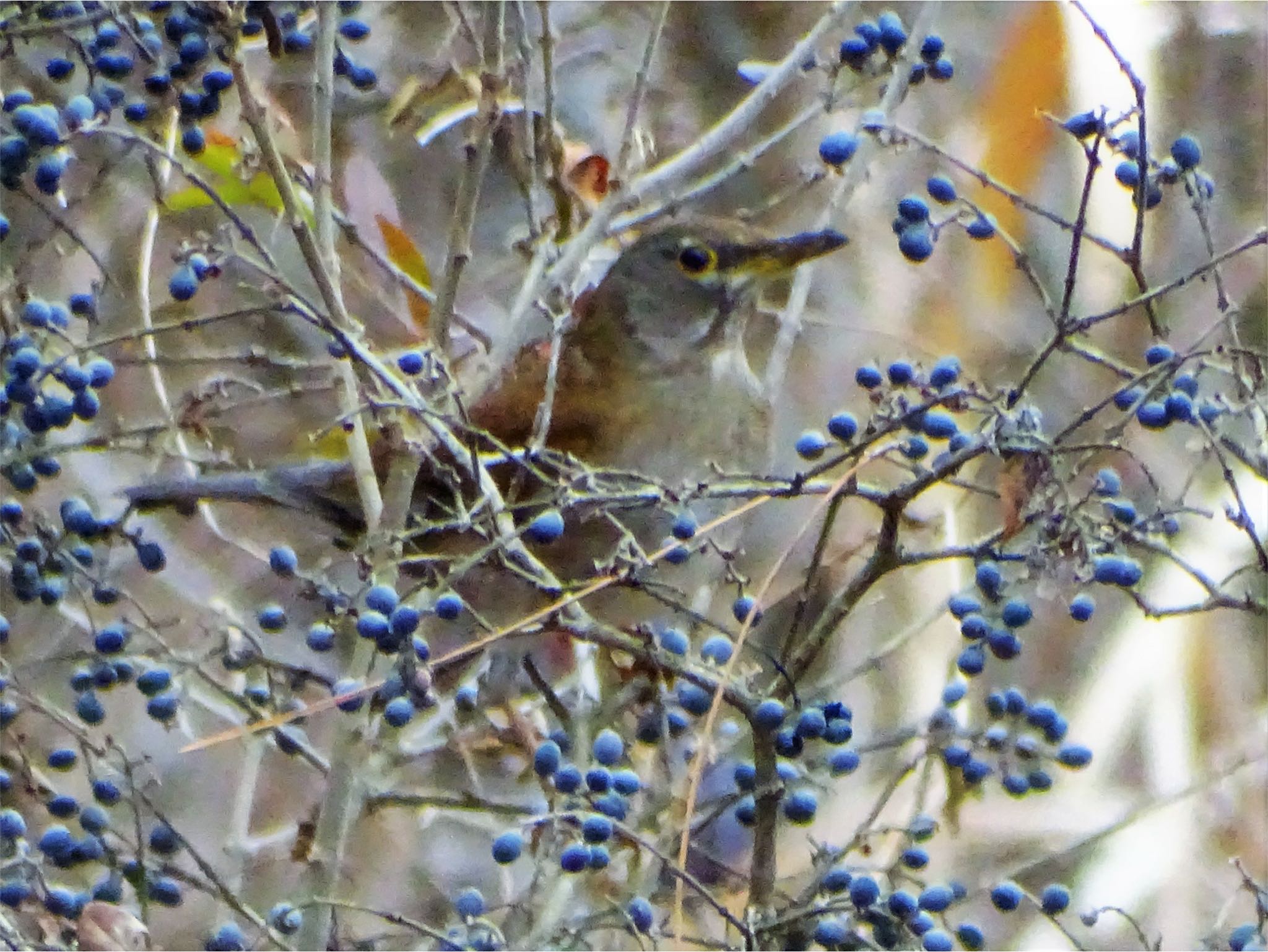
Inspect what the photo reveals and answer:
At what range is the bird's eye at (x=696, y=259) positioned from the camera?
241 centimetres

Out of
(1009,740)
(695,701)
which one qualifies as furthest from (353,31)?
(1009,740)

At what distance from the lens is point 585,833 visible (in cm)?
136

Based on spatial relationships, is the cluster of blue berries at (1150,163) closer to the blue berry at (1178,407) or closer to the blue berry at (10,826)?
the blue berry at (1178,407)

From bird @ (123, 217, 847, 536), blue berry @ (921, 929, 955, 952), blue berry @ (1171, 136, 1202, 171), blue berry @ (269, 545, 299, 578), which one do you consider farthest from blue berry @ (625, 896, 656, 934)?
blue berry @ (1171, 136, 1202, 171)

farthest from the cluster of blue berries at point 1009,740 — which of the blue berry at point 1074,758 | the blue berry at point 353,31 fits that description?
the blue berry at point 353,31

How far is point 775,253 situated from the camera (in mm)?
2250

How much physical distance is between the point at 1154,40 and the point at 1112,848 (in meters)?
1.72

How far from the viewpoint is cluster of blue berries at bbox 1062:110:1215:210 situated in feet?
4.53

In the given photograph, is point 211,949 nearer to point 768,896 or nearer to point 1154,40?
point 768,896

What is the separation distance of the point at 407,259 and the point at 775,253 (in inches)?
24.4

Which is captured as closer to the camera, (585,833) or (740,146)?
(585,833)

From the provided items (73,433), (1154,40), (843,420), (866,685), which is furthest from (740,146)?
(843,420)

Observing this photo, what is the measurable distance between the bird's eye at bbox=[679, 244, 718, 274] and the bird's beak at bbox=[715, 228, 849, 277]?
2 centimetres

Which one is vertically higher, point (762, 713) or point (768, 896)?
point (762, 713)
